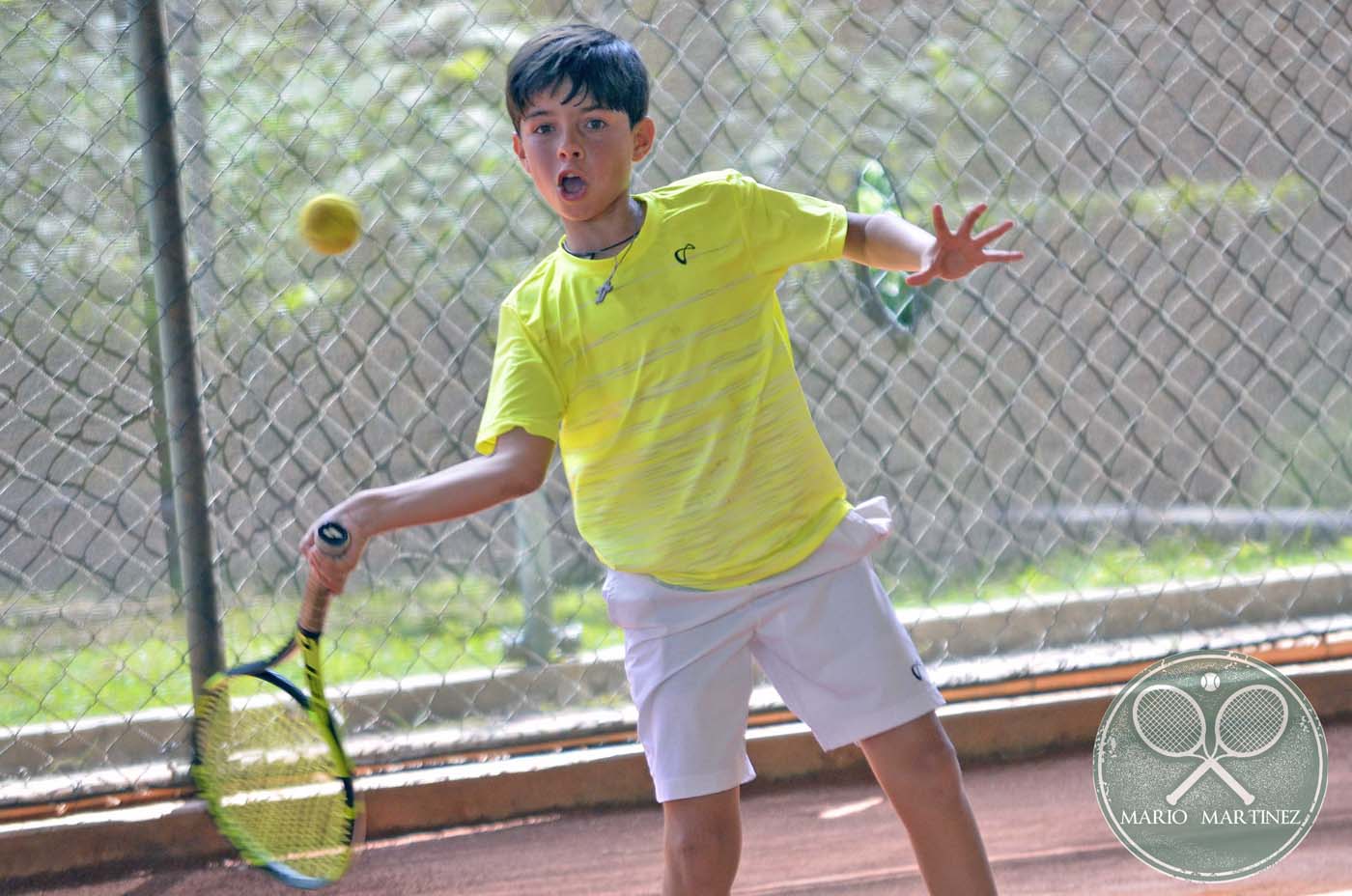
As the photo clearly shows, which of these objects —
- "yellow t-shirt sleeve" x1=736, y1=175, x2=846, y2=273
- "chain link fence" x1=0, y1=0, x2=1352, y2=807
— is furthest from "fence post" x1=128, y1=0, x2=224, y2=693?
"yellow t-shirt sleeve" x1=736, y1=175, x2=846, y2=273

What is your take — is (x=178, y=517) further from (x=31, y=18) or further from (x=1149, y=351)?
(x=1149, y=351)

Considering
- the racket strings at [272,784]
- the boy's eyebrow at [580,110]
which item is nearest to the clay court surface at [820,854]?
the racket strings at [272,784]

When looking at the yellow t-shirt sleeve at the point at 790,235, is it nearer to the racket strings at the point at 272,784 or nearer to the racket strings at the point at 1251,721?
the racket strings at the point at 272,784

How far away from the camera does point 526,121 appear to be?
1946 millimetres

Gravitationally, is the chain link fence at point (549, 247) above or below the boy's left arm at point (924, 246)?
below

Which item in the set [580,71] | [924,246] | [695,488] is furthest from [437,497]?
[924,246]

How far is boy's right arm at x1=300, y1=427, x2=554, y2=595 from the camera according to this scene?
1668 mm

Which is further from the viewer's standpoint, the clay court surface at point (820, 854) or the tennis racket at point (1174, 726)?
the tennis racket at point (1174, 726)

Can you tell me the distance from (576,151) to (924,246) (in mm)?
496

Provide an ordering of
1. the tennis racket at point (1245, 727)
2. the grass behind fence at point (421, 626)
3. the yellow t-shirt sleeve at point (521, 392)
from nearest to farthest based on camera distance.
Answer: the yellow t-shirt sleeve at point (521, 392), the tennis racket at point (1245, 727), the grass behind fence at point (421, 626)

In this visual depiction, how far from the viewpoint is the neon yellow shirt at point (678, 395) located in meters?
1.93

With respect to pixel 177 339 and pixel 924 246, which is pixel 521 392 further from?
pixel 177 339

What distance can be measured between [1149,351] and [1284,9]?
842mm

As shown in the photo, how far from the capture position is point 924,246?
6.26ft
